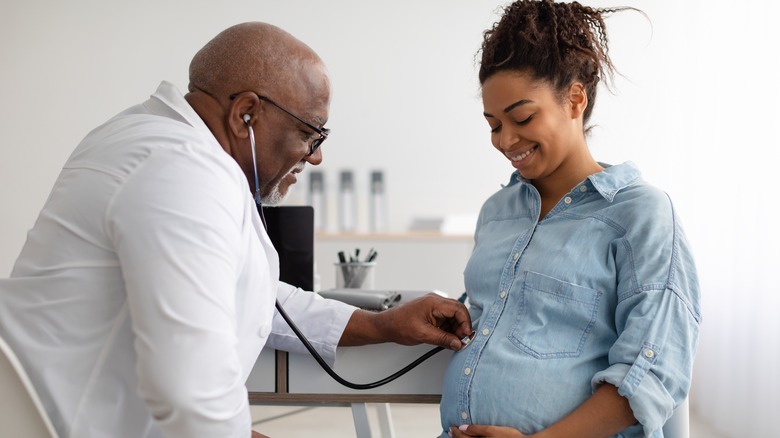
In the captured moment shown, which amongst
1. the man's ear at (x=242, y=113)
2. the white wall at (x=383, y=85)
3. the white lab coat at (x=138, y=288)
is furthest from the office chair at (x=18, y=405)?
the white wall at (x=383, y=85)

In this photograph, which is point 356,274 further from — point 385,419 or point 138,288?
point 138,288

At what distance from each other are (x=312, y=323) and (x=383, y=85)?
2801 mm

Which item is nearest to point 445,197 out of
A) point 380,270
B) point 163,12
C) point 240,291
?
point 380,270

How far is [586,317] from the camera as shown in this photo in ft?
3.85

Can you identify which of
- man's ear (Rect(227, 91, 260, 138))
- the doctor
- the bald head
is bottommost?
the doctor

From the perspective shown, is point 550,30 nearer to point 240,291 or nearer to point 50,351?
point 240,291

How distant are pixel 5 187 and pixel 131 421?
12.1ft

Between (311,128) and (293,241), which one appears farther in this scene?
(293,241)

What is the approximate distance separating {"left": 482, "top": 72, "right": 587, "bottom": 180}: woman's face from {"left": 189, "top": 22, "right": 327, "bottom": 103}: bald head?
13.1 inches

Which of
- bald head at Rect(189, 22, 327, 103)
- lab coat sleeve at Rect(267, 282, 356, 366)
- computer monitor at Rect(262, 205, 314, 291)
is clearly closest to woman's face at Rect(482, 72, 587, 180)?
bald head at Rect(189, 22, 327, 103)

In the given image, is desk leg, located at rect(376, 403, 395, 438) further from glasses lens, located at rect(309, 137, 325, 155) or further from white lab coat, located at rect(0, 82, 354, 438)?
white lab coat, located at rect(0, 82, 354, 438)

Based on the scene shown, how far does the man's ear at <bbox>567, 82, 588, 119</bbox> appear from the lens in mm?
1333

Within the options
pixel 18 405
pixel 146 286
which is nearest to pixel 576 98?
pixel 146 286

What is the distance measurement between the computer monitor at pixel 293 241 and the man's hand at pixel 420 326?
0.44 metres
